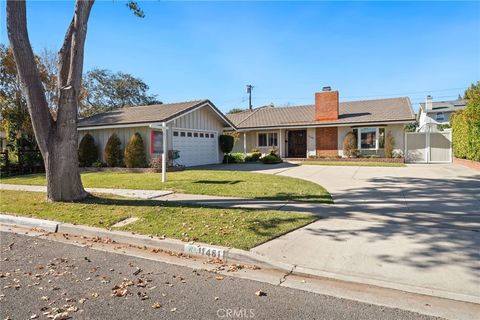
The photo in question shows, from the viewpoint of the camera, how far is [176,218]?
21.9 feet

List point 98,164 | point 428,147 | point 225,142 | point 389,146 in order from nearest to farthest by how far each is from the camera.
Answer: point 98,164 → point 389,146 → point 225,142 → point 428,147

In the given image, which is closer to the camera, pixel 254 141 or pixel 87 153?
pixel 87 153

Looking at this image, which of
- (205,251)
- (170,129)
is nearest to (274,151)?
(170,129)

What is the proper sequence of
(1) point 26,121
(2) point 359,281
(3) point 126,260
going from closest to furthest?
(2) point 359,281 → (3) point 126,260 → (1) point 26,121

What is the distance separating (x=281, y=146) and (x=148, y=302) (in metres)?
23.4

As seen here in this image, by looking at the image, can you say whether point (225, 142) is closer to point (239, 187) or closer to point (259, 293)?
point (239, 187)

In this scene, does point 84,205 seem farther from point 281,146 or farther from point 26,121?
point 281,146

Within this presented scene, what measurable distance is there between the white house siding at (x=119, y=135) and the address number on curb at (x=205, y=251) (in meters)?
12.9

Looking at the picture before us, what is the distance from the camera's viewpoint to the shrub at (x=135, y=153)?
16859mm

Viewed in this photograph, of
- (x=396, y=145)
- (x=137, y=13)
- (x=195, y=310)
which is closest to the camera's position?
(x=195, y=310)

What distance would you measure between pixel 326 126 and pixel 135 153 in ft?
47.3

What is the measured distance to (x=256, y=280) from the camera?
4074mm

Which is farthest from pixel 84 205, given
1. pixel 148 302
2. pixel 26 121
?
pixel 26 121

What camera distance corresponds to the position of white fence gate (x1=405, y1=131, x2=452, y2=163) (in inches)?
879
